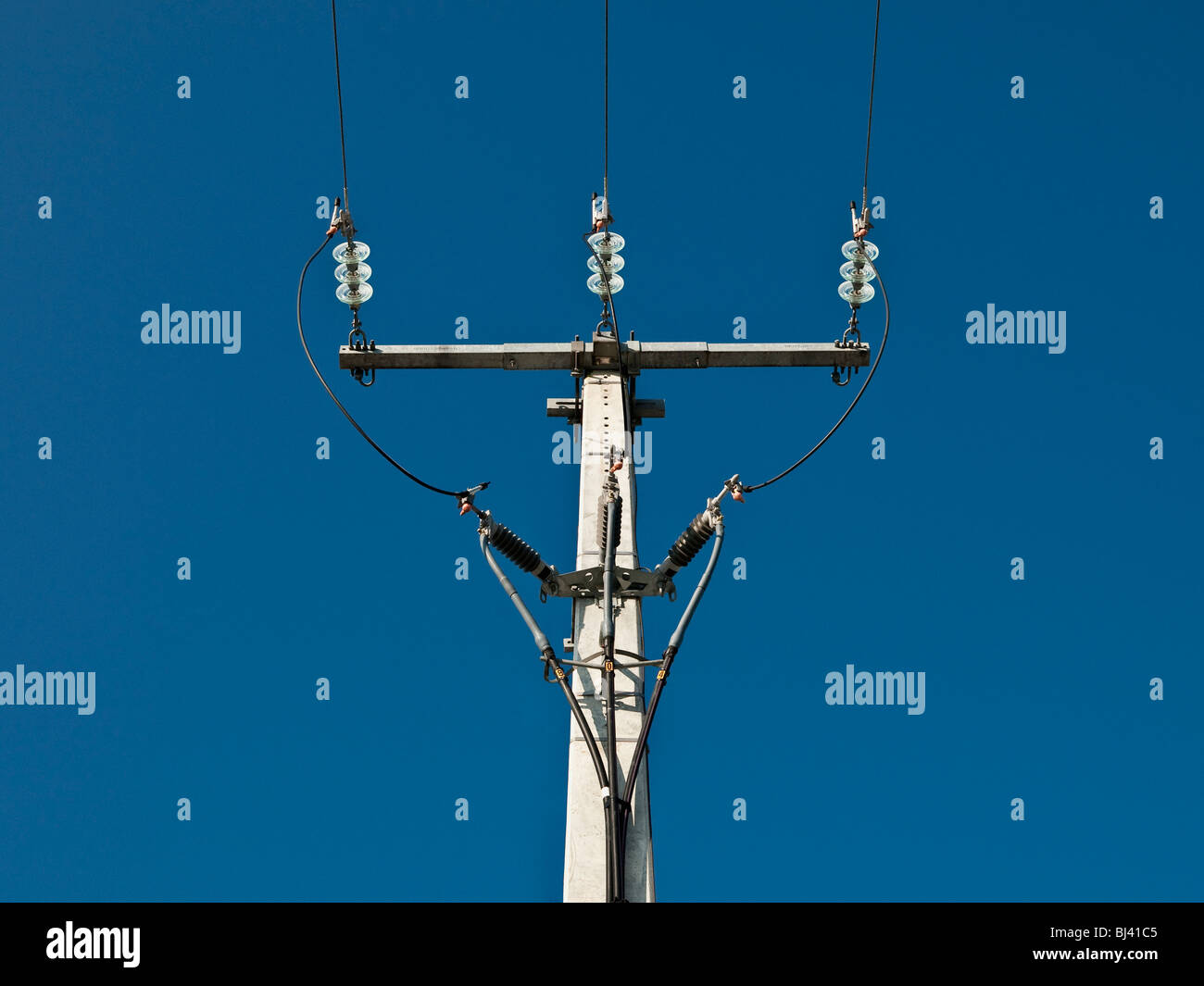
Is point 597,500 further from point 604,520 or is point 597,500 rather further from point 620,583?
point 620,583

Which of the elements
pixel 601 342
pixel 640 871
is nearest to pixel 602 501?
pixel 601 342

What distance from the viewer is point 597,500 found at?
10.4 metres

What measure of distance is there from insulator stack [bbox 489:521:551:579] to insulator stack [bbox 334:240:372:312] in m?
2.82

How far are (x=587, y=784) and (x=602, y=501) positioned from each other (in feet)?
7.09

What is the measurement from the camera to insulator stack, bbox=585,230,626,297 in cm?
1120

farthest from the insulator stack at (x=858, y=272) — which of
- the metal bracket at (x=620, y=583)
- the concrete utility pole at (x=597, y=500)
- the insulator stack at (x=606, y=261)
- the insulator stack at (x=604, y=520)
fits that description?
the metal bracket at (x=620, y=583)

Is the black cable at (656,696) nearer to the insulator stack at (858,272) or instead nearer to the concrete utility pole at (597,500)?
the concrete utility pole at (597,500)

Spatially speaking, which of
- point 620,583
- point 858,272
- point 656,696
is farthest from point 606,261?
point 656,696

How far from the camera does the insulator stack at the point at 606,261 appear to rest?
11203 millimetres

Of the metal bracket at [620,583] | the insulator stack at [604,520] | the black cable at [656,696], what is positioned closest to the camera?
the black cable at [656,696]

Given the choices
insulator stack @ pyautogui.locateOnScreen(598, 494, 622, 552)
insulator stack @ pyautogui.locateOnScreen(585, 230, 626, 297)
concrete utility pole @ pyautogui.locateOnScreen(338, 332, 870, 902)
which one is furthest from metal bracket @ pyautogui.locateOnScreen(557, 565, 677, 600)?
insulator stack @ pyautogui.locateOnScreen(585, 230, 626, 297)

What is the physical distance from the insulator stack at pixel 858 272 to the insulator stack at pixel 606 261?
1.70 m

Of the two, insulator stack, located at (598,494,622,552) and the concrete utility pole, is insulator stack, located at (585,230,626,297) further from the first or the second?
insulator stack, located at (598,494,622,552)
